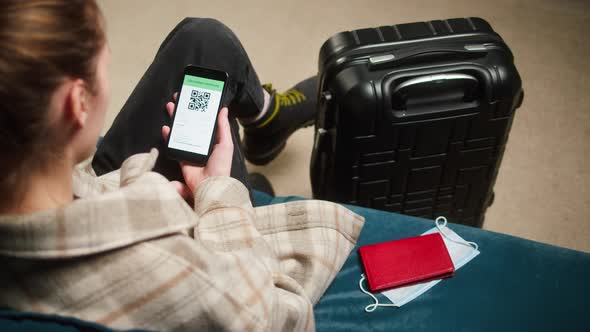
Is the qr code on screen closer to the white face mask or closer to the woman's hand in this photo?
the woman's hand

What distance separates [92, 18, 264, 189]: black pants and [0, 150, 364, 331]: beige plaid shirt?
0.18 meters

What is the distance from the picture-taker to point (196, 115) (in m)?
0.90

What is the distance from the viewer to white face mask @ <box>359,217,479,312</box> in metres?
0.82

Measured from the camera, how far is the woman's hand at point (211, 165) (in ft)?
2.85

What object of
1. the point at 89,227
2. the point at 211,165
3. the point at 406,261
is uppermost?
the point at 89,227

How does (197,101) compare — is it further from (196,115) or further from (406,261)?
(406,261)

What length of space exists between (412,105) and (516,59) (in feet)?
2.87

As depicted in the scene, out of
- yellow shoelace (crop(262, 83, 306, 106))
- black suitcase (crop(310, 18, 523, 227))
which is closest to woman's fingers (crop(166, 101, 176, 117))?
black suitcase (crop(310, 18, 523, 227))

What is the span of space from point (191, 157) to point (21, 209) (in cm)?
40

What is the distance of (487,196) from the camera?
1.09 metres

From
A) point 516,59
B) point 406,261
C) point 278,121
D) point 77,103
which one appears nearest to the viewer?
point 77,103

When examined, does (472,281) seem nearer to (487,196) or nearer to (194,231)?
(487,196)

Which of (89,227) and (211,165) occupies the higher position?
(89,227)

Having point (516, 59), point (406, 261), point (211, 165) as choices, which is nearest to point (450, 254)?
point (406, 261)
